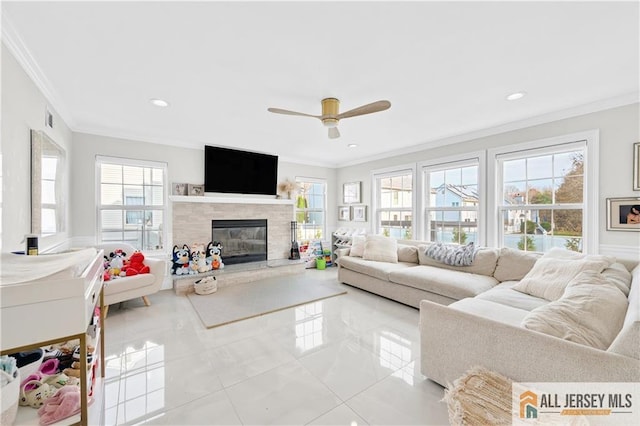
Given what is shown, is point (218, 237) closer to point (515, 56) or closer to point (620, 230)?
point (515, 56)

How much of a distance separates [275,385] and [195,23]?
7.98 feet

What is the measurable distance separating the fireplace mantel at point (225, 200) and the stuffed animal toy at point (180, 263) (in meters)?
0.78

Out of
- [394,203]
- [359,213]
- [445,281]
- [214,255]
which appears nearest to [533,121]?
[445,281]

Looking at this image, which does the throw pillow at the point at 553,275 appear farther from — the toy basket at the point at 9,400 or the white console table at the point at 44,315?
the toy basket at the point at 9,400

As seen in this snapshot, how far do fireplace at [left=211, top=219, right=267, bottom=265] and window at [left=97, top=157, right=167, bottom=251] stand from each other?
2.91ft

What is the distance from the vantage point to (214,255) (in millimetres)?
4391

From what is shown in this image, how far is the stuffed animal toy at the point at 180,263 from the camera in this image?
13.2ft

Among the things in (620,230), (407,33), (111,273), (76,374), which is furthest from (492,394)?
(111,273)

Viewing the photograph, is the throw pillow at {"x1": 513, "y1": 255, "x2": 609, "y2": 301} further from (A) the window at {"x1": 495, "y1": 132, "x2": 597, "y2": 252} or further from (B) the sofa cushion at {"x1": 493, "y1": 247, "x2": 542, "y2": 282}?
(A) the window at {"x1": 495, "y1": 132, "x2": 597, "y2": 252}

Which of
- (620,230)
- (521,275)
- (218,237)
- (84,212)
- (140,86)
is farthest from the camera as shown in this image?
(218,237)

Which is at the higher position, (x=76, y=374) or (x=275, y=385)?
(x=76, y=374)

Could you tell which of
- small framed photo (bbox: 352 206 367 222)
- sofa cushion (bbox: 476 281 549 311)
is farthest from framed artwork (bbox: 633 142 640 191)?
small framed photo (bbox: 352 206 367 222)

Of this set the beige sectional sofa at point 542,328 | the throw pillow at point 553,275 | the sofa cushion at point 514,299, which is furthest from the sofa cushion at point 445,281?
the throw pillow at point 553,275

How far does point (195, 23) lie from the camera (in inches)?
62.3
